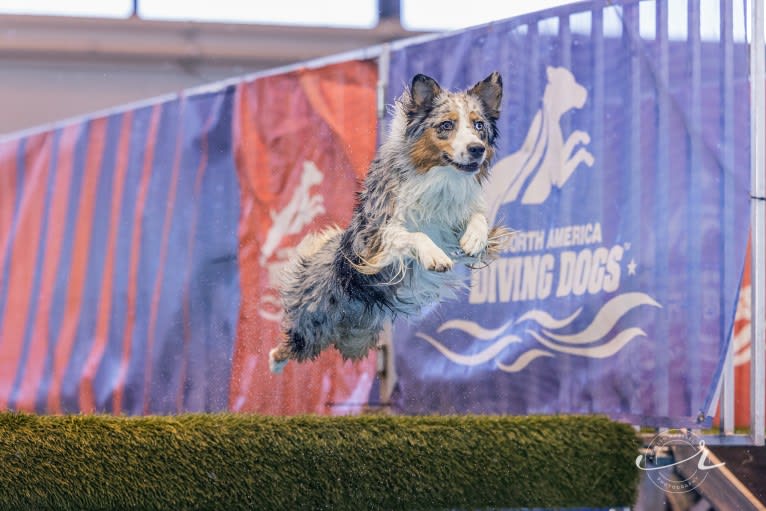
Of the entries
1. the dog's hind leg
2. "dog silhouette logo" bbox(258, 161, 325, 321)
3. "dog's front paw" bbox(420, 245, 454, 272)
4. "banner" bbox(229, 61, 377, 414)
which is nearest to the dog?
"dog's front paw" bbox(420, 245, 454, 272)

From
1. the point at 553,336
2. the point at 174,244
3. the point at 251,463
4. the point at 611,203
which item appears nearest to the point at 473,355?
the point at 553,336

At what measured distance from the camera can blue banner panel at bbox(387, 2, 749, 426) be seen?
4336mm

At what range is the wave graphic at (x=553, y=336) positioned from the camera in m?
4.57

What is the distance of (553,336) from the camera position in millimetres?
4746

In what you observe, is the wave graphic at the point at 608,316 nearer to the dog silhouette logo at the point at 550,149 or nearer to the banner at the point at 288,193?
the dog silhouette logo at the point at 550,149

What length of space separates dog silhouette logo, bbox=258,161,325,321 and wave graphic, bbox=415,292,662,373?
29.1 inches

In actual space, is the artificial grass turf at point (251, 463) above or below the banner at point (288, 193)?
below

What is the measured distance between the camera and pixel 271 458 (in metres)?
4.09

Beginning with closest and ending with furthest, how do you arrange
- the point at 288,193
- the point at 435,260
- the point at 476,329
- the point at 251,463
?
the point at 435,260 < the point at 251,463 < the point at 476,329 < the point at 288,193

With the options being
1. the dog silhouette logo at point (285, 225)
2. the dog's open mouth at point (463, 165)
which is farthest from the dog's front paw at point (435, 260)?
the dog silhouette logo at point (285, 225)

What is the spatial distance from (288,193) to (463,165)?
2.34 metres
